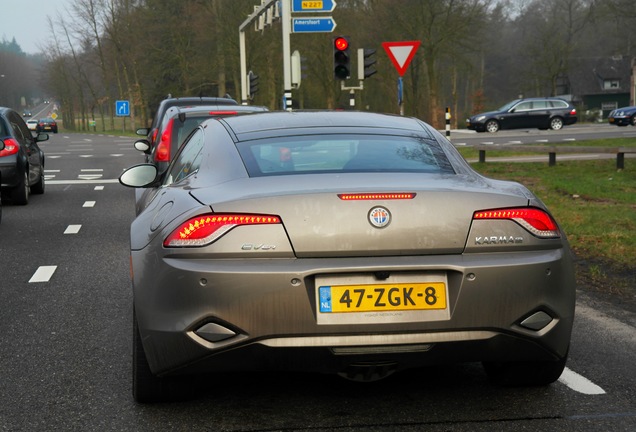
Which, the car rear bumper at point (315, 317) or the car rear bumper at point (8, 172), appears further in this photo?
the car rear bumper at point (8, 172)

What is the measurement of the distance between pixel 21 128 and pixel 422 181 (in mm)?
12910

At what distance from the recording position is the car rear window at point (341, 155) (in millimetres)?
4234

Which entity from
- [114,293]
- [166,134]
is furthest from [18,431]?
[166,134]

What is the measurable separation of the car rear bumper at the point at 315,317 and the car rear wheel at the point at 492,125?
4044 centimetres

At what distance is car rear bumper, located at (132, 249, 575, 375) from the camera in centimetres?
363

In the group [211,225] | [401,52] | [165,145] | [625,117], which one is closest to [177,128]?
[165,145]

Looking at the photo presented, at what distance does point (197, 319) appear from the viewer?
3.70 metres

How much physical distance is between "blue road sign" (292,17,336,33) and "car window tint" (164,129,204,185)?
20.3 metres

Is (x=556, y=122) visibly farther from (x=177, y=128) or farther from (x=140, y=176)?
(x=140, y=176)

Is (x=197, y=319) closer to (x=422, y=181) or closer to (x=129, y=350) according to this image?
(x=422, y=181)

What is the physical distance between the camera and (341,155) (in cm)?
442

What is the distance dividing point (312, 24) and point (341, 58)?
10.1ft

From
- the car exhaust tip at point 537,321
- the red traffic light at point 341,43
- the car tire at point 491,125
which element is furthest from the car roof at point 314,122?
the car tire at point 491,125

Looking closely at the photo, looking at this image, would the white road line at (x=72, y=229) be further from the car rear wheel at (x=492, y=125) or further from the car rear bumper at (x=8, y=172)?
the car rear wheel at (x=492, y=125)
